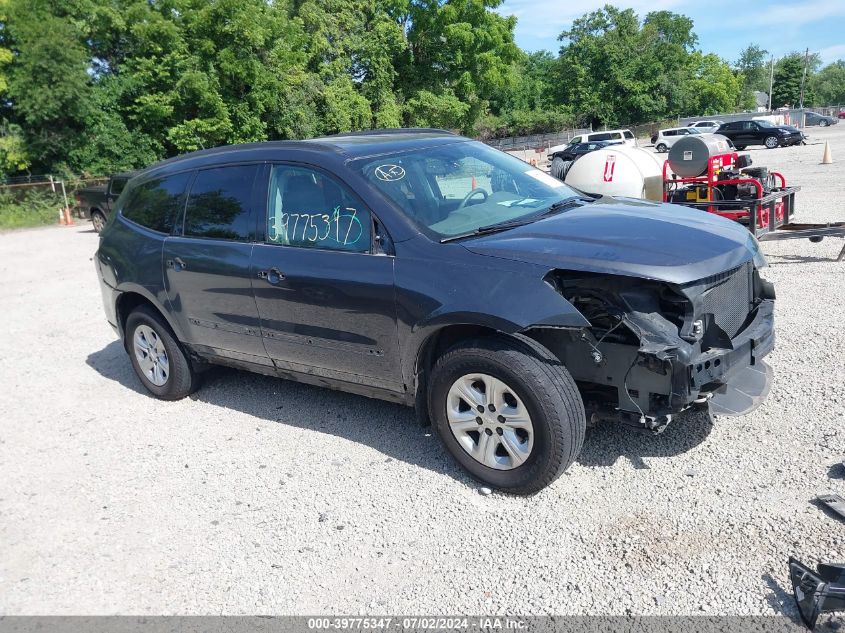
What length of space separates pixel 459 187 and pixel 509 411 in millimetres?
1609

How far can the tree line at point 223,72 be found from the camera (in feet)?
94.1

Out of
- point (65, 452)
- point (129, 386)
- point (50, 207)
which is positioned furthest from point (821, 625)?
point (50, 207)

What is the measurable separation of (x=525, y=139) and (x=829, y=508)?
59.4 m

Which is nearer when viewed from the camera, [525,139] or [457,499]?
[457,499]

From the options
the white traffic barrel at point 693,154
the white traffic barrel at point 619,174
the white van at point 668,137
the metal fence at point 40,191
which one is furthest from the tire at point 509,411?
the white van at point 668,137

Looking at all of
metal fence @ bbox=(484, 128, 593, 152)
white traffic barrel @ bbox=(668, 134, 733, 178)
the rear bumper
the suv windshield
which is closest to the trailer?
white traffic barrel @ bbox=(668, 134, 733, 178)

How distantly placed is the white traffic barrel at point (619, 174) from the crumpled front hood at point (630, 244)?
5.41m

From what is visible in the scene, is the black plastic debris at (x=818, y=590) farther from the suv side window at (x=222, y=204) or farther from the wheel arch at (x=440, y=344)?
the suv side window at (x=222, y=204)

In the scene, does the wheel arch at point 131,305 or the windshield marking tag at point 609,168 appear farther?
the windshield marking tag at point 609,168

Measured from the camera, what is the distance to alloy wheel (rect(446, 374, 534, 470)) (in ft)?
11.7

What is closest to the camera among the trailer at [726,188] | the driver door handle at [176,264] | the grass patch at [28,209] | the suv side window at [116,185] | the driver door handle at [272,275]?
the driver door handle at [272,275]

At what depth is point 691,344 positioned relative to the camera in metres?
3.36

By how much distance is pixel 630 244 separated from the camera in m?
3.49

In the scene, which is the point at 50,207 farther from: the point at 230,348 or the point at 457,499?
the point at 457,499
